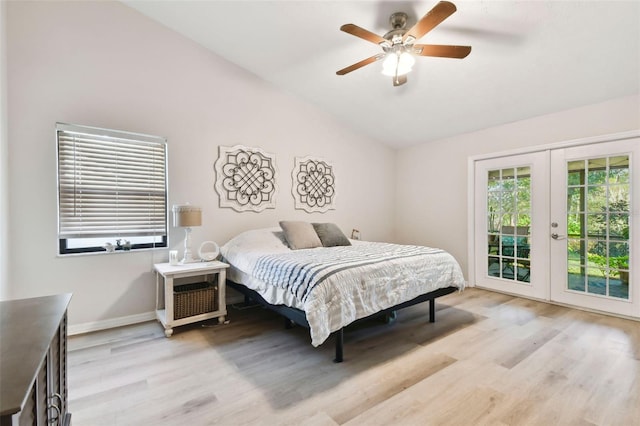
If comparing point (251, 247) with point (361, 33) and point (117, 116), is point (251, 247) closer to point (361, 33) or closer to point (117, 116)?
point (117, 116)

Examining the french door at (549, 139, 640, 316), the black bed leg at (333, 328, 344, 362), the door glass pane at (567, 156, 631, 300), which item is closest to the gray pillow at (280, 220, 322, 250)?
the black bed leg at (333, 328, 344, 362)

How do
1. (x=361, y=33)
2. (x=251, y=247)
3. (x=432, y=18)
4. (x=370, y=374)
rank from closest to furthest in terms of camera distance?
1. (x=432, y=18)
2. (x=370, y=374)
3. (x=361, y=33)
4. (x=251, y=247)

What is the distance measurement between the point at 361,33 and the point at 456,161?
2.98m

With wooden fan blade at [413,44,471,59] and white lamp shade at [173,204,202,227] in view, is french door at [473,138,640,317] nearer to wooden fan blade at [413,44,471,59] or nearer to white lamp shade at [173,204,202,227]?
wooden fan blade at [413,44,471,59]

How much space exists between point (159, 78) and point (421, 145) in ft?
12.9

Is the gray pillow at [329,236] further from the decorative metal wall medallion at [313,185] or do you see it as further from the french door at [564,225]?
the french door at [564,225]

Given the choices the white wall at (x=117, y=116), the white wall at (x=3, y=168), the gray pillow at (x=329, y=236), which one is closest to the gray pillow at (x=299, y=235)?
the gray pillow at (x=329, y=236)

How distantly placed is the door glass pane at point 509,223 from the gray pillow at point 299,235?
2.52 m

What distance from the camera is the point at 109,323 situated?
289cm

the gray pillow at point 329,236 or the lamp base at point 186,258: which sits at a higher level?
the gray pillow at point 329,236

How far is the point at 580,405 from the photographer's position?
174 cm

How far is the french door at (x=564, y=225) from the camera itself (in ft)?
10.2

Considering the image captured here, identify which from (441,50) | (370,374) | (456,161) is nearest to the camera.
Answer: (370,374)

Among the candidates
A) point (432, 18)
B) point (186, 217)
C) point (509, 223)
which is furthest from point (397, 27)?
point (509, 223)
